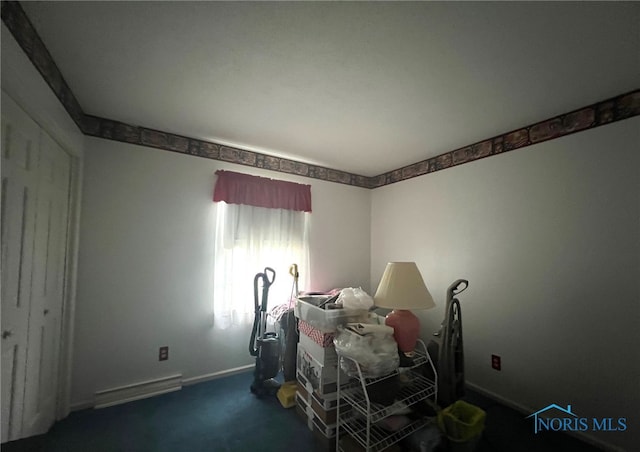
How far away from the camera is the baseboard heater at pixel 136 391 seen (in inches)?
78.6

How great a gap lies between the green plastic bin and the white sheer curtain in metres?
1.80

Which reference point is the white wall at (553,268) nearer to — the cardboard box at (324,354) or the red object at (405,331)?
the red object at (405,331)

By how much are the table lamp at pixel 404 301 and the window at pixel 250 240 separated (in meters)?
1.54

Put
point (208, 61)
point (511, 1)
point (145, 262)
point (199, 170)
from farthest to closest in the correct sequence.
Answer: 1. point (199, 170)
2. point (145, 262)
3. point (208, 61)
4. point (511, 1)

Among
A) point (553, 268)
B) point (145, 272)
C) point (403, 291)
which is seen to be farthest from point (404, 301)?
point (145, 272)

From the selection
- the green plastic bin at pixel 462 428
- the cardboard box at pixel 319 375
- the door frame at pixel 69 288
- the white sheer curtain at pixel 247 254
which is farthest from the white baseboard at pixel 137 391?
the green plastic bin at pixel 462 428

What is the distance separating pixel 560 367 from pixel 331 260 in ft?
7.58

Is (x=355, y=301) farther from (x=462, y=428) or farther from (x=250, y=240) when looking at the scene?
(x=250, y=240)

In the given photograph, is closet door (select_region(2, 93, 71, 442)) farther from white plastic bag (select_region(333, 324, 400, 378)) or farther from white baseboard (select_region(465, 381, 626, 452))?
white baseboard (select_region(465, 381, 626, 452))

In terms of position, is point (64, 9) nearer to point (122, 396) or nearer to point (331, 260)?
point (122, 396)

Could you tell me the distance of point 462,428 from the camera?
1.42 meters

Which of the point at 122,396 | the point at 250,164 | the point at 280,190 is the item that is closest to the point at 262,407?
the point at 122,396

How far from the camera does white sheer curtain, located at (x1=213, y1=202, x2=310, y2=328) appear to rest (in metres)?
2.54

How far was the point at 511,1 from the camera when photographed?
108 cm
